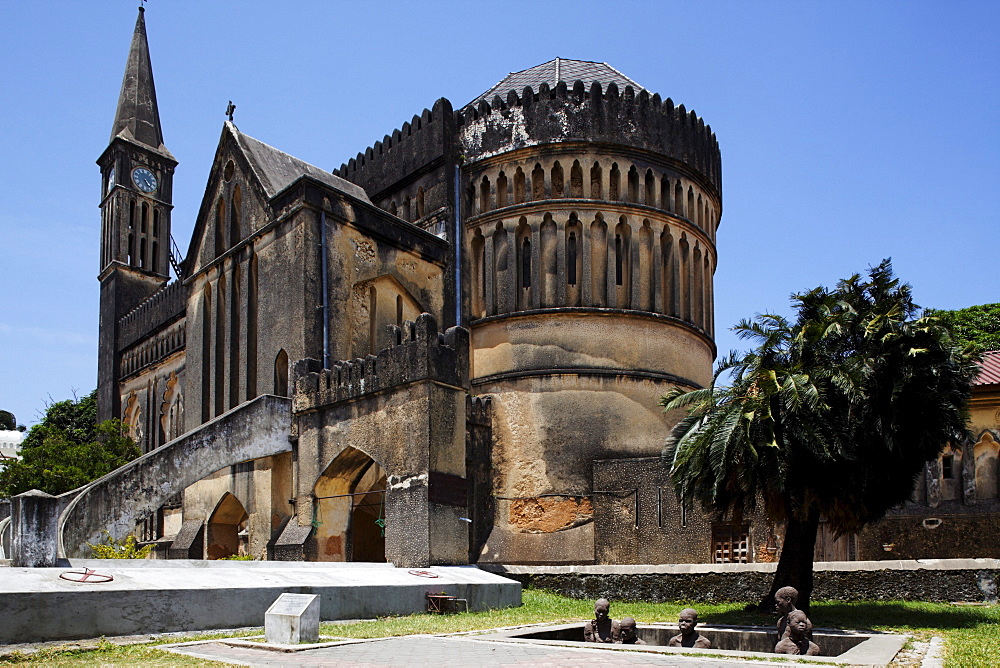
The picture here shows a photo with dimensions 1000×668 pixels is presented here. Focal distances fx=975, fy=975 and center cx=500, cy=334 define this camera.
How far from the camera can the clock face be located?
40150 millimetres

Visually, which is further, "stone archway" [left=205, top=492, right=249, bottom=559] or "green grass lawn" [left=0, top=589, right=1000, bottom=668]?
"stone archway" [left=205, top=492, right=249, bottom=559]

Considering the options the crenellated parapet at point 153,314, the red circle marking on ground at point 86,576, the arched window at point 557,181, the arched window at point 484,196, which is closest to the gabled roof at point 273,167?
the arched window at point 484,196

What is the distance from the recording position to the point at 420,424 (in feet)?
55.2

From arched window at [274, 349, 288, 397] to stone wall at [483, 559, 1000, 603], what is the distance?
6032 mm

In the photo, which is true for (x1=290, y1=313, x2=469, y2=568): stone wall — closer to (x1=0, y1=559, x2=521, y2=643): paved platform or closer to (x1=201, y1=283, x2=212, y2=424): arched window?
(x1=0, y1=559, x2=521, y2=643): paved platform

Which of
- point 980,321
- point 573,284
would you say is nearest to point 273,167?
point 573,284

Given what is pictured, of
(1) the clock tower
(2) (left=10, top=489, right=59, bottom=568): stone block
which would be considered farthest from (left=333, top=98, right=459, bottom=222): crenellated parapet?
(1) the clock tower

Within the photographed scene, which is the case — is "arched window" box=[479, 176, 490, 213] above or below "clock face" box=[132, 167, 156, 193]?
below

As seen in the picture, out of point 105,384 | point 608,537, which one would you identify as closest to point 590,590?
point 608,537

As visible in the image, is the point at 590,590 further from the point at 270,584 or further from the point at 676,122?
the point at 676,122

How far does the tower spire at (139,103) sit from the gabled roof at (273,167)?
18.3 m

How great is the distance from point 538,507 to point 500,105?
9825mm

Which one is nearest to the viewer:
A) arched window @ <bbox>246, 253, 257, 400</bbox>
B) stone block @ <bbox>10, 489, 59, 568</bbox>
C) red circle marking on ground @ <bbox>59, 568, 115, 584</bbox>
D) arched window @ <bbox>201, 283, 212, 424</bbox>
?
red circle marking on ground @ <bbox>59, 568, 115, 584</bbox>

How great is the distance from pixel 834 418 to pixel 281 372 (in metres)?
11.5
